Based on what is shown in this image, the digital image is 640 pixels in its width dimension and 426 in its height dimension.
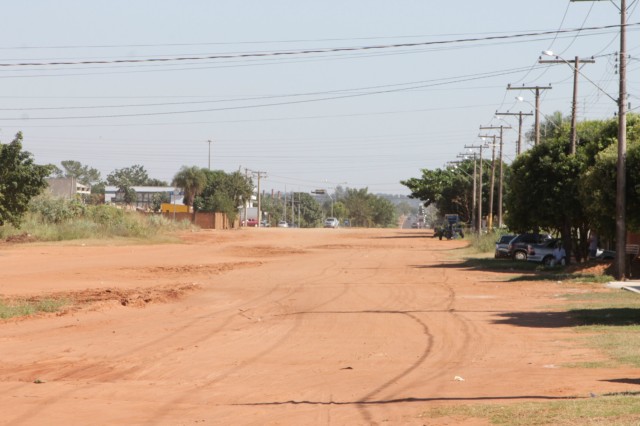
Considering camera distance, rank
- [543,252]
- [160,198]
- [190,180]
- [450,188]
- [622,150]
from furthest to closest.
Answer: [160,198] → [190,180] → [450,188] → [543,252] → [622,150]

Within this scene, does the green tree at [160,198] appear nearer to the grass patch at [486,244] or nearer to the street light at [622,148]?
the grass patch at [486,244]

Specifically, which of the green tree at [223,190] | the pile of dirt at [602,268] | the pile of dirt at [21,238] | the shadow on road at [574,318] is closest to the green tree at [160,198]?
the green tree at [223,190]

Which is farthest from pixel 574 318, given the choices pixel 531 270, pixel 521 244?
pixel 521 244

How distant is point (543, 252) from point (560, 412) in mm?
41636

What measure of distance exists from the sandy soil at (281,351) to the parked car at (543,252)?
14.4m

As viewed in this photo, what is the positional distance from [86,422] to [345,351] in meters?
7.75

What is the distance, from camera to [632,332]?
2147 cm

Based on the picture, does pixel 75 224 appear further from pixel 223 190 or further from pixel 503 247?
pixel 223 190

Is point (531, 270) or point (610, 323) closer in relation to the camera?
point (610, 323)

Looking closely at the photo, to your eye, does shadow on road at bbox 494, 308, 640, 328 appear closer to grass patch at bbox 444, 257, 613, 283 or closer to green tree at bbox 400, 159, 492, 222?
grass patch at bbox 444, 257, 613, 283

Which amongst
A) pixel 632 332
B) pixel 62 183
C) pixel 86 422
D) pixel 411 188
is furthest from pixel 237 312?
pixel 62 183

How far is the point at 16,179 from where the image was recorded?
184 feet

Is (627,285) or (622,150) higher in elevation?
(622,150)

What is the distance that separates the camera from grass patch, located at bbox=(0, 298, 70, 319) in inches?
939
